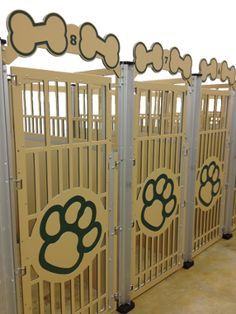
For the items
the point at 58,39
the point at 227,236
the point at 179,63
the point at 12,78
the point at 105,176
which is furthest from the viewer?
the point at 227,236

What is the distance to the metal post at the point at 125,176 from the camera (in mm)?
2018

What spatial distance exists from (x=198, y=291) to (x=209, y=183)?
41.8 inches

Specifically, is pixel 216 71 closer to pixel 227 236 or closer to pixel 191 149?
pixel 191 149

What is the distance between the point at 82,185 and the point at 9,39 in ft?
2.98

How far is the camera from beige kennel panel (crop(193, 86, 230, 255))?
2.92m

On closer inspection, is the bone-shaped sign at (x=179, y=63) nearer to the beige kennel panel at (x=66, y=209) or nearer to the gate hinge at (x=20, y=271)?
the beige kennel panel at (x=66, y=209)

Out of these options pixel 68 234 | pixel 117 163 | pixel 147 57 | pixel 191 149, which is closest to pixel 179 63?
pixel 147 57

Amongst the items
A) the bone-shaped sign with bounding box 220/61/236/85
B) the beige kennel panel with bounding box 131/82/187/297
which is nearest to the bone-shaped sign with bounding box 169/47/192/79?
the beige kennel panel with bounding box 131/82/187/297

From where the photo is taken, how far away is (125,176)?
2137 millimetres

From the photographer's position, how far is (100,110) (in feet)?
6.48

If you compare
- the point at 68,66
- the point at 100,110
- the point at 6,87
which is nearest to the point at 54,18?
the point at 6,87

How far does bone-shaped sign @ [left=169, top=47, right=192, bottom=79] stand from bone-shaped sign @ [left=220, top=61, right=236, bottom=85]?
56cm

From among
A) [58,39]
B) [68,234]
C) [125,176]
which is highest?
[58,39]

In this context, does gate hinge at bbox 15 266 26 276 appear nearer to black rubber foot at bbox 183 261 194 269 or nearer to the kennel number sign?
the kennel number sign
